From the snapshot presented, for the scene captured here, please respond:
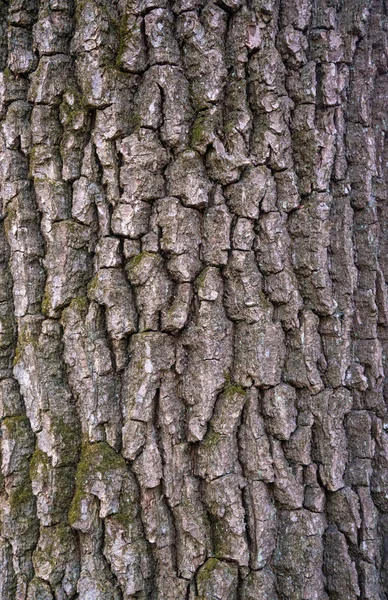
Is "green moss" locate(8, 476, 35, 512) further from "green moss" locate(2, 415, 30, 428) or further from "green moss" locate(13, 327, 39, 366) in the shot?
"green moss" locate(13, 327, 39, 366)

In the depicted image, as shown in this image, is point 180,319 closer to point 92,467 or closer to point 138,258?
point 138,258

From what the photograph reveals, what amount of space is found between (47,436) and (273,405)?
28.0 inches

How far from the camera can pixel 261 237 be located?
174cm

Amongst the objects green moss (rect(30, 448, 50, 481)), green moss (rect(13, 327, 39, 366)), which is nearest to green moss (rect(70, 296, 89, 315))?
green moss (rect(13, 327, 39, 366))

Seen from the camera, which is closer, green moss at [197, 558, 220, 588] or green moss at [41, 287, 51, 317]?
green moss at [197, 558, 220, 588]

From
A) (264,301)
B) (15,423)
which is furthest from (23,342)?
(264,301)

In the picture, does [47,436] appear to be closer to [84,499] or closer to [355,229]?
[84,499]

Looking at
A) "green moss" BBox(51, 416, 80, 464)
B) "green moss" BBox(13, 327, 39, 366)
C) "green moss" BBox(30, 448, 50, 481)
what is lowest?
"green moss" BBox(30, 448, 50, 481)

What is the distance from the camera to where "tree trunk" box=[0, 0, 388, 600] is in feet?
5.34

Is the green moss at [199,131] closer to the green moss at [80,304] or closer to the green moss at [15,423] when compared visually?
the green moss at [80,304]

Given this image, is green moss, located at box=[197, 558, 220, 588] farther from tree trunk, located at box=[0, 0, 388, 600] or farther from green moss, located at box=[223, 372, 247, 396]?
green moss, located at box=[223, 372, 247, 396]

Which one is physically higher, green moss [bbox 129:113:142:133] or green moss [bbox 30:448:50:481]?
green moss [bbox 129:113:142:133]

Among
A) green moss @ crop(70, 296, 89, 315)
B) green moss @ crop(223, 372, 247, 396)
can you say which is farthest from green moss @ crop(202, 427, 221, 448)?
green moss @ crop(70, 296, 89, 315)

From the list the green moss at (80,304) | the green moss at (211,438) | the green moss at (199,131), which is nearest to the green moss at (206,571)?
the green moss at (211,438)
